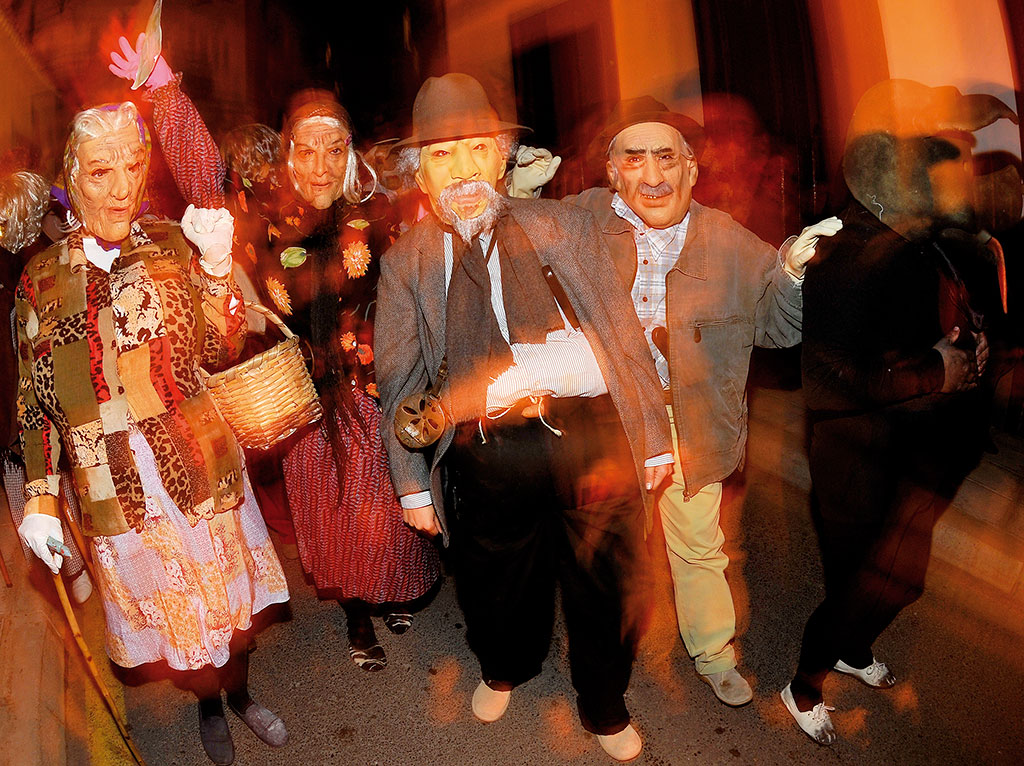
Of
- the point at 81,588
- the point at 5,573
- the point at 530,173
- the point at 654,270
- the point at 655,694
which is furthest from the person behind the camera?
the point at 81,588

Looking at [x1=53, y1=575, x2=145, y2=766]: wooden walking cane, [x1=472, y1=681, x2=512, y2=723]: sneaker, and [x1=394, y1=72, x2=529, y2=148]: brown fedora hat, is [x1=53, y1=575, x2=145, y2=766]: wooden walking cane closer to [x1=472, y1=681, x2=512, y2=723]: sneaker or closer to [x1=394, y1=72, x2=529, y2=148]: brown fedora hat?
[x1=472, y1=681, x2=512, y2=723]: sneaker

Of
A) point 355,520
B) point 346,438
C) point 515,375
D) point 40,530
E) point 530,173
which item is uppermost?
point 530,173

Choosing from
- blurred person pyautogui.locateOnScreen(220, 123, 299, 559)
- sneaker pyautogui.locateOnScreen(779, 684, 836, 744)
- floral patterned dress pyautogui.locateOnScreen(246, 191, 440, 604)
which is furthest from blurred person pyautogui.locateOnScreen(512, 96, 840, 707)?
blurred person pyautogui.locateOnScreen(220, 123, 299, 559)

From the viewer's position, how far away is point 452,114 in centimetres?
252

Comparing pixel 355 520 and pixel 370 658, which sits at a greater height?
pixel 355 520

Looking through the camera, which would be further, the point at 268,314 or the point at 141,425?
the point at 268,314

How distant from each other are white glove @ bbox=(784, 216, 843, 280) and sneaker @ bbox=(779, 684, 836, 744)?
64.3 inches

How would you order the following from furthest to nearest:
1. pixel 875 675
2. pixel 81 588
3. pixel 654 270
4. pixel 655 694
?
1. pixel 81 588
2. pixel 655 694
3. pixel 875 675
4. pixel 654 270

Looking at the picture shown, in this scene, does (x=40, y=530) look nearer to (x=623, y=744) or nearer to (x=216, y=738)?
(x=216, y=738)

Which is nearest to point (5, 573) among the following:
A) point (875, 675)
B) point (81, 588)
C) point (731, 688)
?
point (81, 588)

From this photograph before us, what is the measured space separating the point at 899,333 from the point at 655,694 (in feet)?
5.90

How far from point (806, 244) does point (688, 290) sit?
0.46m

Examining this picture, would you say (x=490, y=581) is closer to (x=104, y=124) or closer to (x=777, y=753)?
(x=777, y=753)

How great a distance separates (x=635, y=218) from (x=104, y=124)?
180 centimetres
